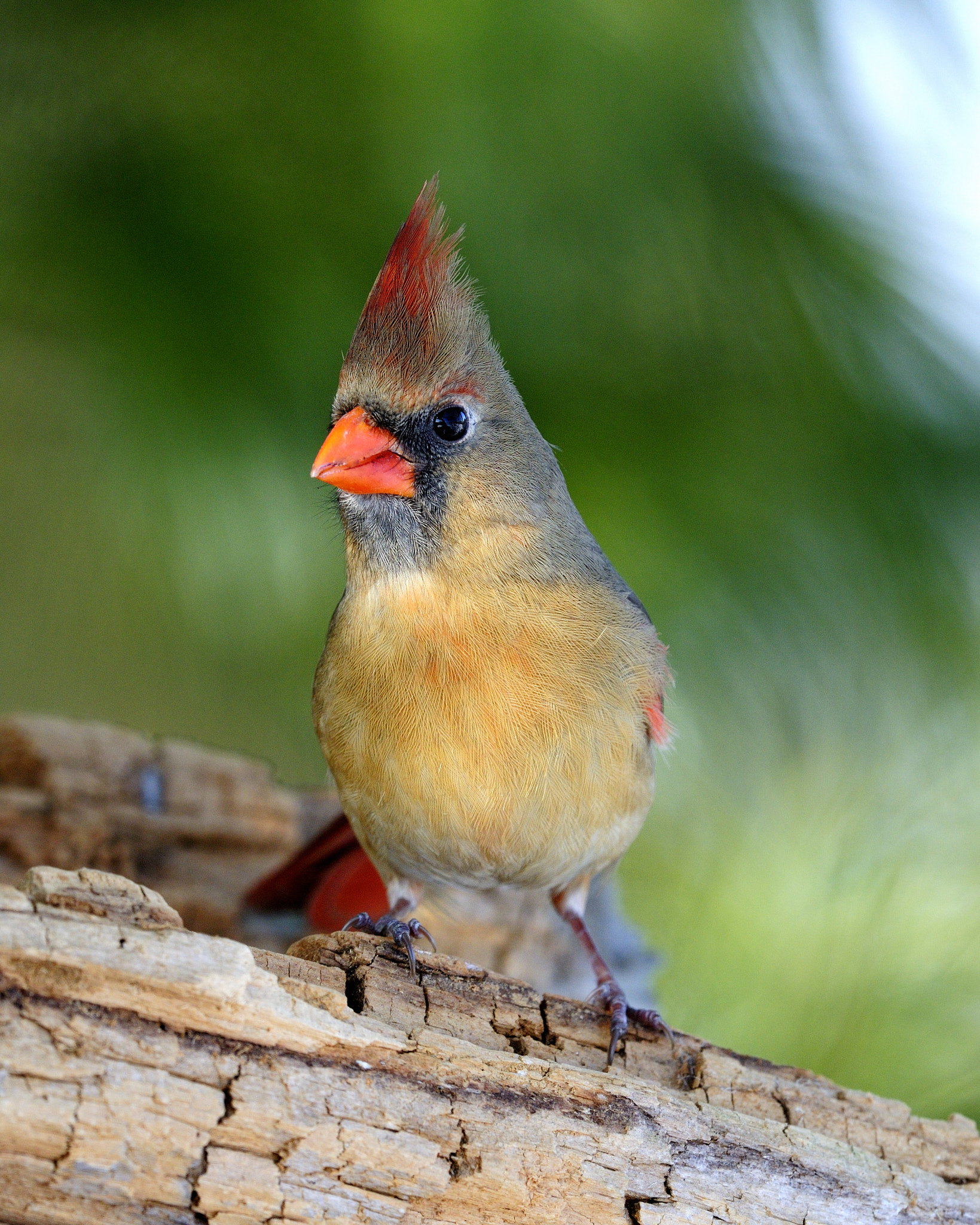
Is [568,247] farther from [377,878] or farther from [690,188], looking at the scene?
[377,878]

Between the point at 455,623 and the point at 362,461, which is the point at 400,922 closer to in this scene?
the point at 455,623

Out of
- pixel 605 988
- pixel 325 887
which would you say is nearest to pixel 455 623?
pixel 605 988

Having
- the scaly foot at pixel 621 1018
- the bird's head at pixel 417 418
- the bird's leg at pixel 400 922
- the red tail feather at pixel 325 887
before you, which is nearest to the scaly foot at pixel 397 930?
the bird's leg at pixel 400 922

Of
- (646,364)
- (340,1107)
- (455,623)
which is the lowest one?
(340,1107)

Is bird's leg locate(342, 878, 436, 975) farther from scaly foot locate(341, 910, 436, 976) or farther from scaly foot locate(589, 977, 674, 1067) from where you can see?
scaly foot locate(589, 977, 674, 1067)

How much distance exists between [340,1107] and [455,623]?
2.80ft

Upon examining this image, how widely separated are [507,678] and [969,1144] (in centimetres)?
111

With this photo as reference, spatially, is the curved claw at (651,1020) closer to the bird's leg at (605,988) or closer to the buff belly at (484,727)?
the bird's leg at (605,988)

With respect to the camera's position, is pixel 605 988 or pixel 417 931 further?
pixel 605 988

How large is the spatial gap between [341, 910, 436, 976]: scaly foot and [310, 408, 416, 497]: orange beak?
28.7 inches

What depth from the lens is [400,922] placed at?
1997 mm

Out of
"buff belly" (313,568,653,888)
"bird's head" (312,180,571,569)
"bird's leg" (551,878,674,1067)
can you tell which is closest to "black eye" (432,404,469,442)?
"bird's head" (312,180,571,569)

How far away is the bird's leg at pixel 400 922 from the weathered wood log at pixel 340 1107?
0.05 m

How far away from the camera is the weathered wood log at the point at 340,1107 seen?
1.36 meters
